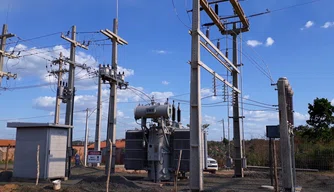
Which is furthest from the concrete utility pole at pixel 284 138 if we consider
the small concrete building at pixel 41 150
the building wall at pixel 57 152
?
the building wall at pixel 57 152

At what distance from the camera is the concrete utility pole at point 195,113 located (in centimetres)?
1326

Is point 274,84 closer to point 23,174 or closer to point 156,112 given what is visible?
point 156,112

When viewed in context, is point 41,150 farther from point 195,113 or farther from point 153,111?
point 195,113

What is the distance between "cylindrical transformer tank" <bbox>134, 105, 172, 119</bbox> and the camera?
1870 cm

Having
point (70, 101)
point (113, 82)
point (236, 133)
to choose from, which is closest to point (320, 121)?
point (236, 133)

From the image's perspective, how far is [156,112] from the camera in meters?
18.8

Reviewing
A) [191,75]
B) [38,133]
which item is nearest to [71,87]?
[38,133]

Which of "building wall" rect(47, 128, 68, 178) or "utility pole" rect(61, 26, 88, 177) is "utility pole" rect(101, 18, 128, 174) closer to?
"utility pole" rect(61, 26, 88, 177)

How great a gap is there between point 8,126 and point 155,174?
30.5 ft

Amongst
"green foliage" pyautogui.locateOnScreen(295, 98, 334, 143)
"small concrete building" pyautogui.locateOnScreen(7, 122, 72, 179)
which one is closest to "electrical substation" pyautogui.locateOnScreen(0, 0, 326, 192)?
"small concrete building" pyautogui.locateOnScreen(7, 122, 72, 179)

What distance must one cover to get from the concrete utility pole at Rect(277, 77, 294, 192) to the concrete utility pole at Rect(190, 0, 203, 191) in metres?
→ 3.07

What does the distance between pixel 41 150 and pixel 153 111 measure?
259 inches

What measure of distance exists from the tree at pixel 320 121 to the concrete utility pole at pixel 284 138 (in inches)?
918

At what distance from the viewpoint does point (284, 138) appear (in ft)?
42.2
